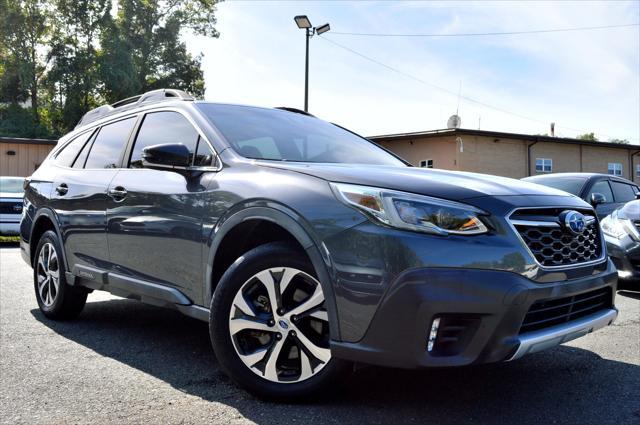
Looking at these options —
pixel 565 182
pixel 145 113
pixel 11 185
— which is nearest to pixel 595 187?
pixel 565 182

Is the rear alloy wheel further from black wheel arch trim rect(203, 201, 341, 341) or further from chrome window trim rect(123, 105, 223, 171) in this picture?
black wheel arch trim rect(203, 201, 341, 341)

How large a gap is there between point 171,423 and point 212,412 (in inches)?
8.5

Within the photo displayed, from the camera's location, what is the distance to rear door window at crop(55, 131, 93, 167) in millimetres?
5082

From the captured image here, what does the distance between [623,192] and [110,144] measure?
27.7 feet

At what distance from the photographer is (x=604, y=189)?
9.41 meters

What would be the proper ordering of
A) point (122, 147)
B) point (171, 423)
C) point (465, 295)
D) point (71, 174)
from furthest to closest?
1. point (71, 174)
2. point (122, 147)
3. point (171, 423)
4. point (465, 295)

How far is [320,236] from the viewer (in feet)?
8.96

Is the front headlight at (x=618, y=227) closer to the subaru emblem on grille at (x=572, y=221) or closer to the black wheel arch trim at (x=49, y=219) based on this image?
the subaru emblem on grille at (x=572, y=221)

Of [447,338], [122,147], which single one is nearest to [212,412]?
[447,338]

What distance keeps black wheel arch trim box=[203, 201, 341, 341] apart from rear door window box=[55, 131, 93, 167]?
7.90ft

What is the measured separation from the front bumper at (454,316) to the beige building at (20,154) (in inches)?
999

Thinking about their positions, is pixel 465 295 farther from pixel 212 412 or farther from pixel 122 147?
pixel 122 147

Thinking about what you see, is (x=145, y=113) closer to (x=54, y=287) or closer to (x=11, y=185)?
(x=54, y=287)

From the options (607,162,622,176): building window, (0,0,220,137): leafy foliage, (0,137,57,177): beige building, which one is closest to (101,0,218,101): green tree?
(0,0,220,137): leafy foliage
